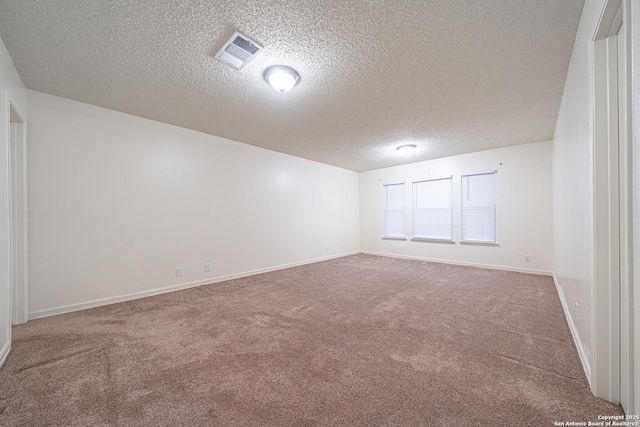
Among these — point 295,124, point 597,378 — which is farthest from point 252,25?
point 597,378

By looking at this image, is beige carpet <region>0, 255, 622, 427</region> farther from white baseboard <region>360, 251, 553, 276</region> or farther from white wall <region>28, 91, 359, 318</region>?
white baseboard <region>360, 251, 553, 276</region>

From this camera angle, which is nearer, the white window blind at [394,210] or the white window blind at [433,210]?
the white window blind at [433,210]

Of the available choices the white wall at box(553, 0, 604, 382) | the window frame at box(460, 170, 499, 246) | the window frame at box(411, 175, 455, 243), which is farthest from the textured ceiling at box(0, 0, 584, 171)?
the window frame at box(411, 175, 455, 243)

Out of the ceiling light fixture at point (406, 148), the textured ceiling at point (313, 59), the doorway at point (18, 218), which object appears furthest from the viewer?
the ceiling light fixture at point (406, 148)

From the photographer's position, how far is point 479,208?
535 centimetres

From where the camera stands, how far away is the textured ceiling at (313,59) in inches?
68.6

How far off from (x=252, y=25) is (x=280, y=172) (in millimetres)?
3633

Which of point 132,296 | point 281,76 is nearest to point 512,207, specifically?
point 281,76

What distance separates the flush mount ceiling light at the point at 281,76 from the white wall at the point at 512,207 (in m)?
4.63

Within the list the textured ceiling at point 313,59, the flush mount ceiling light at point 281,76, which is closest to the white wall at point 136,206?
the textured ceiling at point 313,59

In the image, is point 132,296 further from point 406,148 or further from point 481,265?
point 481,265

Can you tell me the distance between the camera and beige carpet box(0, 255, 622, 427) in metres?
1.36

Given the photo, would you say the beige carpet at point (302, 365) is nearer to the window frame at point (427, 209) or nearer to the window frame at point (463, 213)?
the window frame at point (463, 213)

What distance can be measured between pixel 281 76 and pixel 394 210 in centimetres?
517
